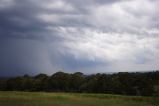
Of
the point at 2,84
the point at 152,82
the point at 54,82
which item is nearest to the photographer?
the point at 152,82

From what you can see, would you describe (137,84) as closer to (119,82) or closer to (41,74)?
(119,82)

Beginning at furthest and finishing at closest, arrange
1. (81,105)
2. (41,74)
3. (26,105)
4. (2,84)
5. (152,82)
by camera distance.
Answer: (41,74)
(2,84)
(152,82)
(81,105)
(26,105)

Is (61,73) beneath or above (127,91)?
above

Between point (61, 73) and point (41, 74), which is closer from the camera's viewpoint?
point (61, 73)

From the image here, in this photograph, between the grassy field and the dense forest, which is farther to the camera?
the dense forest

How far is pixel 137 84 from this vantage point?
→ 71438 millimetres

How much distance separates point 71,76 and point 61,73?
5.39 metres

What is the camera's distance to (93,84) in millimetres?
76125

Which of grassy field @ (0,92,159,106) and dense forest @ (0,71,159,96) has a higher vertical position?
dense forest @ (0,71,159,96)

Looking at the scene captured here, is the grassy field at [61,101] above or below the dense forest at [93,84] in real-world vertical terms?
below

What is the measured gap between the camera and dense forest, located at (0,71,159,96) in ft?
228

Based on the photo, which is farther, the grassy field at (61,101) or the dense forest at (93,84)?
the dense forest at (93,84)

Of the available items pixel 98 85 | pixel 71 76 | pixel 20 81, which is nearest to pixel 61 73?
pixel 71 76

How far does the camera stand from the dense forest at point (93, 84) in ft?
228
